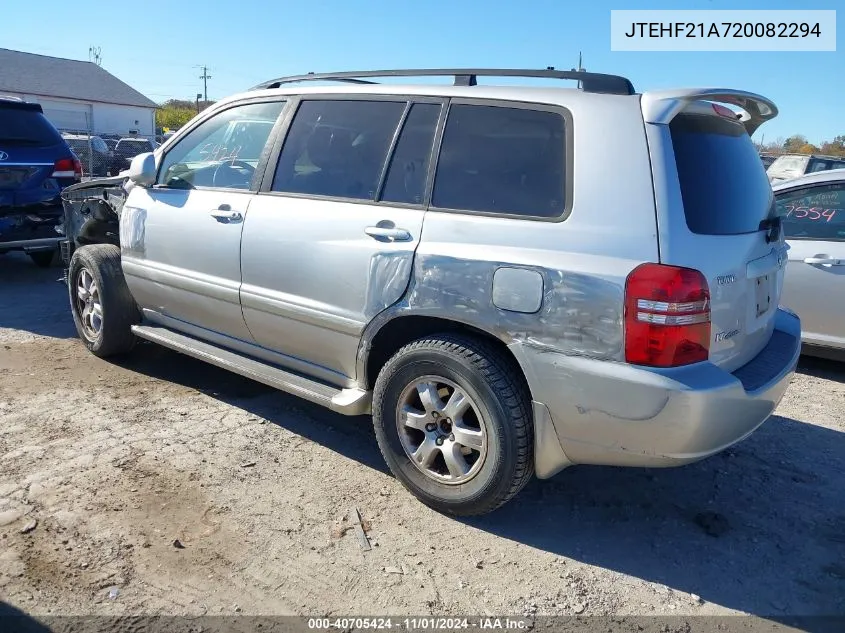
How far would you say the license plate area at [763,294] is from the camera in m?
3.21

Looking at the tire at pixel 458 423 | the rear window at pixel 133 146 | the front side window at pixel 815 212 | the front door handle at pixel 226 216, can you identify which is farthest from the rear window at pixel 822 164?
the rear window at pixel 133 146

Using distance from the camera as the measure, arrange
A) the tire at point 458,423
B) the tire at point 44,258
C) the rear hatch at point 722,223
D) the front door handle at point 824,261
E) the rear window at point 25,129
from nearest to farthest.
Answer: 1. the rear hatch at point 722,223
2. the tire at point 458,423
3. the front door handle at point 824,261
4. the rear window at point 25,129
5. the tire at point 44,258

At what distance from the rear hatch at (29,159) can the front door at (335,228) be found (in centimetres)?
500

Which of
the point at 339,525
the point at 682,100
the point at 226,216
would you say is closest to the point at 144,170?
the point at 226,216

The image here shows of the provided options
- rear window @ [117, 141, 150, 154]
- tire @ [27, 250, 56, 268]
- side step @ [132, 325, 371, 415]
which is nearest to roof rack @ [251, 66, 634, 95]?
side step @ [132, 325, 371, 415]

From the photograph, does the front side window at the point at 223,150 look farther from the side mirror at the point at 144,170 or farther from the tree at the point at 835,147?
the tree at the point at 835,147

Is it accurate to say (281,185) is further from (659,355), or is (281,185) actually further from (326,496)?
(659,355)

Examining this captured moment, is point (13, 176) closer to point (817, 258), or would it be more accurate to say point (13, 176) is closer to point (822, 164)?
point (817, 258)

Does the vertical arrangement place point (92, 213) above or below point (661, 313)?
above

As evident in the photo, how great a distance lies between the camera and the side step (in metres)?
3.61

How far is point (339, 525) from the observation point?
10.7 ft

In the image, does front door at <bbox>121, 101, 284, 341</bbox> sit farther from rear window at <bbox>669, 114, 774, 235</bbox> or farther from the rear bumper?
rear window at <bbox>669, 114, 774, 235</bbox>

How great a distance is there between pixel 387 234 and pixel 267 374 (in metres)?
1.16

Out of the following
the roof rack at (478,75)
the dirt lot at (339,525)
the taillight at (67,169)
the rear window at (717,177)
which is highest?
the roof rack at (478,75)
